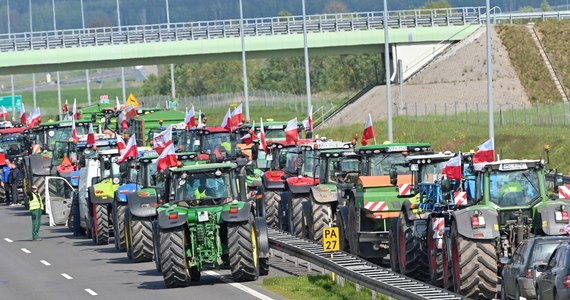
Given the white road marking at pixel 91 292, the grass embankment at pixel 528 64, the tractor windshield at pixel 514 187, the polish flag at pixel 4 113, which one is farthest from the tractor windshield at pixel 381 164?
the grass embankment at pixel 528 64

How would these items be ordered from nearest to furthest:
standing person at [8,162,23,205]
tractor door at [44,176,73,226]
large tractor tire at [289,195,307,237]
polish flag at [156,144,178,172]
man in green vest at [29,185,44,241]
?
polish flag at [156,144,178,172]
large tractor tire at [289,195,307,237]
man in green vest at [29,185,44,241]
tractor door at [44,176,73,226]
standing person at [8,162,23,205]

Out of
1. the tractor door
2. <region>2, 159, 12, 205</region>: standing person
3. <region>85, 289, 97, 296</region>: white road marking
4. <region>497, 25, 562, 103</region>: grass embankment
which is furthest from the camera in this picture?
<region>497, 25, 562, 103</region>: grass embankment

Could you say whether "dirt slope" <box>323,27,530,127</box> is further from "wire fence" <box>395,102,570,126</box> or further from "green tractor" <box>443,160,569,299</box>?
"green tractor" <box>443,160,569,299</box>

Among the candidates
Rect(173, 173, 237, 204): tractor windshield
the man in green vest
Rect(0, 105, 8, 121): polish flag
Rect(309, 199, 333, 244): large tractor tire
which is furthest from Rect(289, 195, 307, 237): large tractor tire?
Rect(0, 105, 8, 121): polish flag

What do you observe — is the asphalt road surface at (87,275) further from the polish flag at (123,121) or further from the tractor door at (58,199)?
the polish flag at (123,121)

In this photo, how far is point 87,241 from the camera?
44.9 metres

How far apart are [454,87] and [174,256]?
67.2 m

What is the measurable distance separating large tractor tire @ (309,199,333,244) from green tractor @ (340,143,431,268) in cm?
191

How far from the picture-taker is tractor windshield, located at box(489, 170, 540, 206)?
26609 mm

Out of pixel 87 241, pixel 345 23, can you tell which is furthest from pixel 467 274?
pixel 345 23

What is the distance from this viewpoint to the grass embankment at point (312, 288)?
2912 cm

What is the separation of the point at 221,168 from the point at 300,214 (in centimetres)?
715

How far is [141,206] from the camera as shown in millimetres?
36906

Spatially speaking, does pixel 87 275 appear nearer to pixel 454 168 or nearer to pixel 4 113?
pixel 454 168
